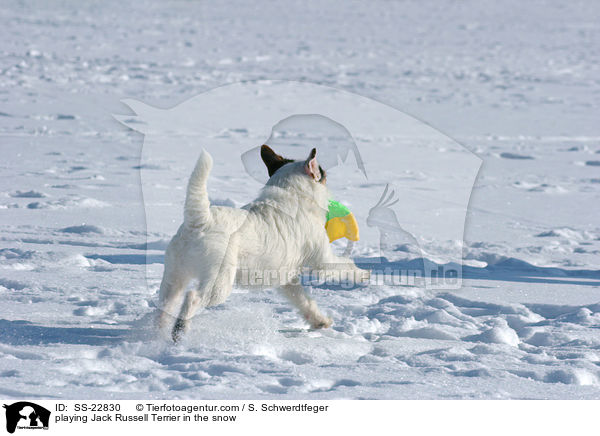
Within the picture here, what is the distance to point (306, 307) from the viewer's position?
406 centimetres

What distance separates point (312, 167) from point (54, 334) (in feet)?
5.08

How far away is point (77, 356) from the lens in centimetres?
343

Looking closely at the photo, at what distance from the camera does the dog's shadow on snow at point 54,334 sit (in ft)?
11.8

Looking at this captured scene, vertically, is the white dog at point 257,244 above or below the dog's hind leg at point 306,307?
above

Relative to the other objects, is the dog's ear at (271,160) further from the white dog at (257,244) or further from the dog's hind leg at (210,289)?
the dog's hind leg at (210,289)

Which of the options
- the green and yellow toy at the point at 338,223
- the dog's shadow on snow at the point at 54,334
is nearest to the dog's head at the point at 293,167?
the green and yellow toy at the point at 338,223

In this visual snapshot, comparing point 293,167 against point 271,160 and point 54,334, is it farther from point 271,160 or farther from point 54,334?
point 54,334

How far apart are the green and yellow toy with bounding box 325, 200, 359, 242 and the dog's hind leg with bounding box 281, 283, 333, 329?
337mm

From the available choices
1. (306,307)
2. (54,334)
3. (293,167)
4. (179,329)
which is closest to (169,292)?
(179,329)

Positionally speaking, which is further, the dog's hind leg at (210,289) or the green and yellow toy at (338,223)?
the green and yellow toy at (338,223)

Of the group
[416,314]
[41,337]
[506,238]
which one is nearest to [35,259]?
[41,337]

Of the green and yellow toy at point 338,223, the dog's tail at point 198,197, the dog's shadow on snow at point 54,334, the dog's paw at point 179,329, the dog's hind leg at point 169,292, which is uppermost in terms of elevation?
the dog's tail at point 198,197

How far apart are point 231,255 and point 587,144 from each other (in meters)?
9.66

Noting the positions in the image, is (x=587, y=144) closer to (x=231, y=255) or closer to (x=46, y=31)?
(x=231, y=255)
